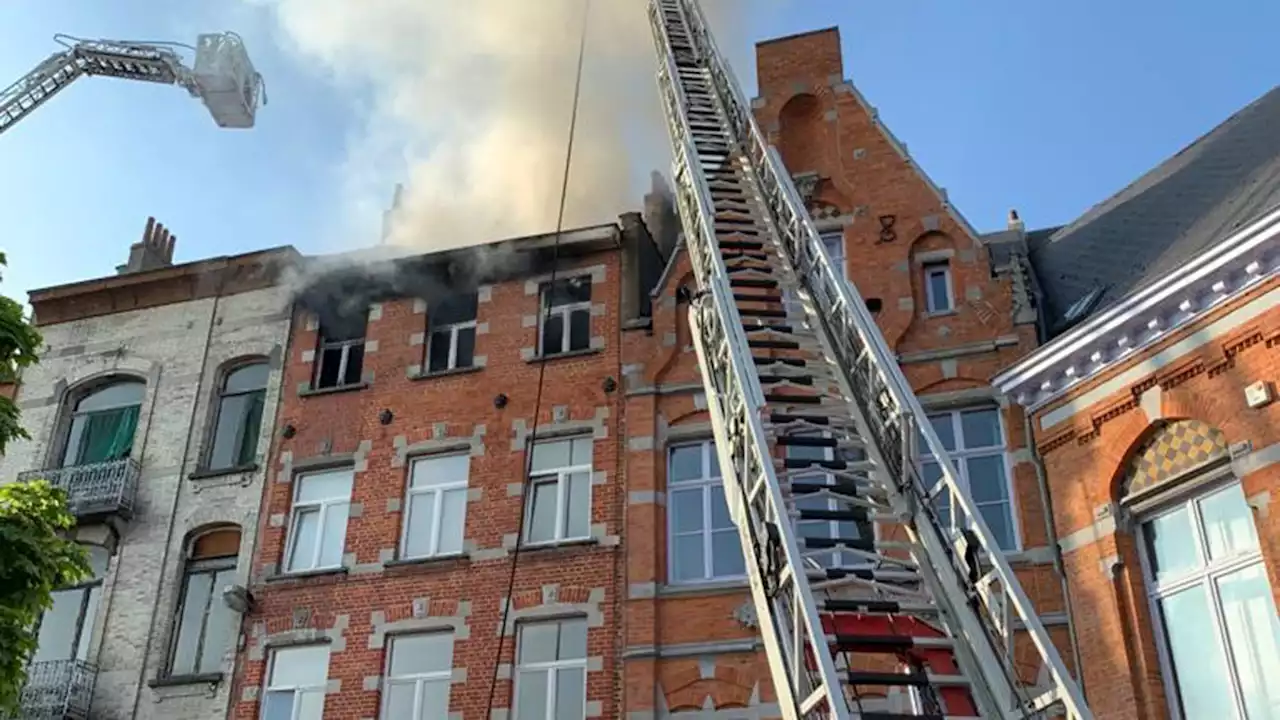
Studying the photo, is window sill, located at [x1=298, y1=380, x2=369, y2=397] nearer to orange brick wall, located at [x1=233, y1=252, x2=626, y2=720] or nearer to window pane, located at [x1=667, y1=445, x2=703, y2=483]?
orange brick wall, located at [x1=233, y1=252, x2=626, y2=720]

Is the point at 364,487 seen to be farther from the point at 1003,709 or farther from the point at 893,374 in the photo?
the point at 1003,709

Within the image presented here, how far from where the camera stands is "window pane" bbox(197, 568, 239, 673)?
58.9 ft

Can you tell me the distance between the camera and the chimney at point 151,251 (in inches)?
923

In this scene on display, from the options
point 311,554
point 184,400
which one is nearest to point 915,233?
point 311,554

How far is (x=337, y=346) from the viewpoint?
2008 cm

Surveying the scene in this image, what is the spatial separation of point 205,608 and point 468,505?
14.2 ft

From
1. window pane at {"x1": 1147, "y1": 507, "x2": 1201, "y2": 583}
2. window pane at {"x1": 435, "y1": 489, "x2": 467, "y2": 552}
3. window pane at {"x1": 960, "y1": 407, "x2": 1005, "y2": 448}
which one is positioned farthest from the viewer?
window pane at {"x1": 435, "y1": 489, "x2": 467, "y2": 552}

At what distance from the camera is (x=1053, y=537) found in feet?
46.8

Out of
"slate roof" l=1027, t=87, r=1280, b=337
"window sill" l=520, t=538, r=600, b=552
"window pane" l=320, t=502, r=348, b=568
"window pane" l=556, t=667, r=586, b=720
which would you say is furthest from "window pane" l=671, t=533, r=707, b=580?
"slate roof" l=1027, t=87, r=1280, b=337

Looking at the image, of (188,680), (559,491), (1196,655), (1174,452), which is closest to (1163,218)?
(1174,452)

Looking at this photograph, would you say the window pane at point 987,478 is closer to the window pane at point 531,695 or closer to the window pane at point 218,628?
the window pane at point 531,695

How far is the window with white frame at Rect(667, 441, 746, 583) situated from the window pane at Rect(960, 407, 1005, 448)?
305cm

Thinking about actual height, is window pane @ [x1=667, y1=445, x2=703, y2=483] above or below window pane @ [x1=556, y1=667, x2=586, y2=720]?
above

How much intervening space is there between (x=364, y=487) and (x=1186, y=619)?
10868mm
